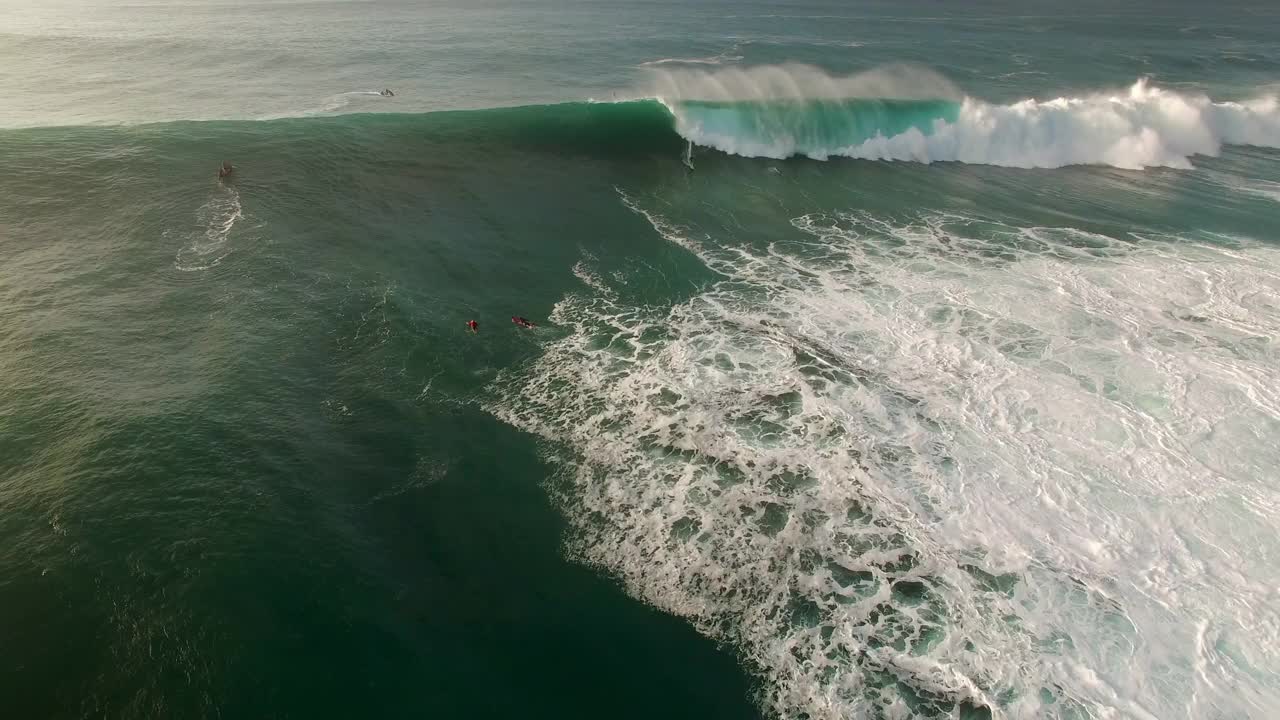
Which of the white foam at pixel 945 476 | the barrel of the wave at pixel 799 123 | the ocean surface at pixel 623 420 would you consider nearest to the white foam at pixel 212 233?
the ocean surface at pixel 623 420

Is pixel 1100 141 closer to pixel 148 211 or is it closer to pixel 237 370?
pixel 237 370

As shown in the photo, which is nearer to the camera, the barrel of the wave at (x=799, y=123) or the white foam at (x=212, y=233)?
the white foam at (x=212, y=233)

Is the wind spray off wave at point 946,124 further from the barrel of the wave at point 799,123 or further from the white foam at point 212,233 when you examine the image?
the white foam at point 212,233

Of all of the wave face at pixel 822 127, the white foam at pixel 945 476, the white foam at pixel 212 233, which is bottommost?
the white foam at pixel 945 476

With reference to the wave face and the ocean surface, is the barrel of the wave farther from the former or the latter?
the ocean surface

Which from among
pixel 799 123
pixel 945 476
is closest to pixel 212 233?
pixel 945 476

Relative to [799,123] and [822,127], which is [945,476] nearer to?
[799,123]
